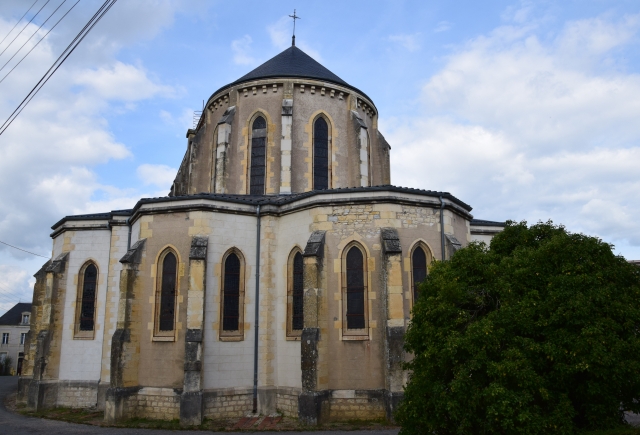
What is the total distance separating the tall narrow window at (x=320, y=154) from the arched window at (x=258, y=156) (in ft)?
7.48

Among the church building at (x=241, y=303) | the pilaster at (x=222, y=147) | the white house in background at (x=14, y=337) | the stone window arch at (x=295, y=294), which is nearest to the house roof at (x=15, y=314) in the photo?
the white house in background at (x=14, y=337)

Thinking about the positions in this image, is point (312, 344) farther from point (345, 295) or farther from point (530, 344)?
point (530, 344)

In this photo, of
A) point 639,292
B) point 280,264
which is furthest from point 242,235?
point 639,292

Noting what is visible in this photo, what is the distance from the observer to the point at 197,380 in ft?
52.1

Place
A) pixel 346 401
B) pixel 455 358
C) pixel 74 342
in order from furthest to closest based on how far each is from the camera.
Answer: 1. pixel 74 342
2. pixel 346 401
3. pixel 455 358

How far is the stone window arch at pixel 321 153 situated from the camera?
2316 centimetres

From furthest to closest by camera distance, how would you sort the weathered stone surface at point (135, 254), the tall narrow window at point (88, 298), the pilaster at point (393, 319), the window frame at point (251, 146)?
1. the window frame at point (251, 146)
2. the tall narrow window at point (88, 298)
3. the weathered stone surface at point (135, 254)
4. the pilaster at point (393, 319)

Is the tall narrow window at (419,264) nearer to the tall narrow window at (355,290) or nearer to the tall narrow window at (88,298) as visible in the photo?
the tall narrow window at (355,290)

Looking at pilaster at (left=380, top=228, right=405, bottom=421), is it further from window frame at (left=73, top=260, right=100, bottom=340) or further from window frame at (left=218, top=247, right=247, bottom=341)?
window frame at (left=73, top=260, right=100, bottom=340)

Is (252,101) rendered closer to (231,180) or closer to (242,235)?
(231,180)

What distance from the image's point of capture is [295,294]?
17.8m

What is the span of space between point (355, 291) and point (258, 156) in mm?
9314

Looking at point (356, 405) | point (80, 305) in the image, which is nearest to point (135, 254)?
point (80, 305)

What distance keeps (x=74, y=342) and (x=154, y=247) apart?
21.2 feet
